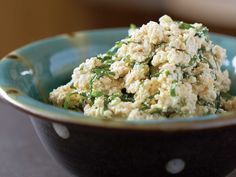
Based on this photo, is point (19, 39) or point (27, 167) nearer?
point (27, 167)

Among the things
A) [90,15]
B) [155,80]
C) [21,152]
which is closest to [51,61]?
[21,152]

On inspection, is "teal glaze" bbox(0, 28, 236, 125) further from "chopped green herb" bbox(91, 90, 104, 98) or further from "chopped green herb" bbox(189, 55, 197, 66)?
"chopped green herb" bbox(189, 55, 197, 66)

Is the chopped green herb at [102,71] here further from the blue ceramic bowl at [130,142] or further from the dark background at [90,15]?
the dark background at [90,15]

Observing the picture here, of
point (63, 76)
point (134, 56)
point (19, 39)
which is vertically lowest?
point (19, 39)

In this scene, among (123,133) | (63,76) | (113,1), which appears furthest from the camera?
(113,1)

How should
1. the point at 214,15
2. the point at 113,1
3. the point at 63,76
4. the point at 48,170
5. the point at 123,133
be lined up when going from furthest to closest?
1. the point at 113,1
2. the point at 214,15
3. the point at 63,76
4. the point at 48,170
5. the point at 123,133

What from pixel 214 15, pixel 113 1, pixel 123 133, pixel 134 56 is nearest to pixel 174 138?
pixel 123 133

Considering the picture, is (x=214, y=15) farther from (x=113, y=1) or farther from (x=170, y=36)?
(x=170, y=36)
